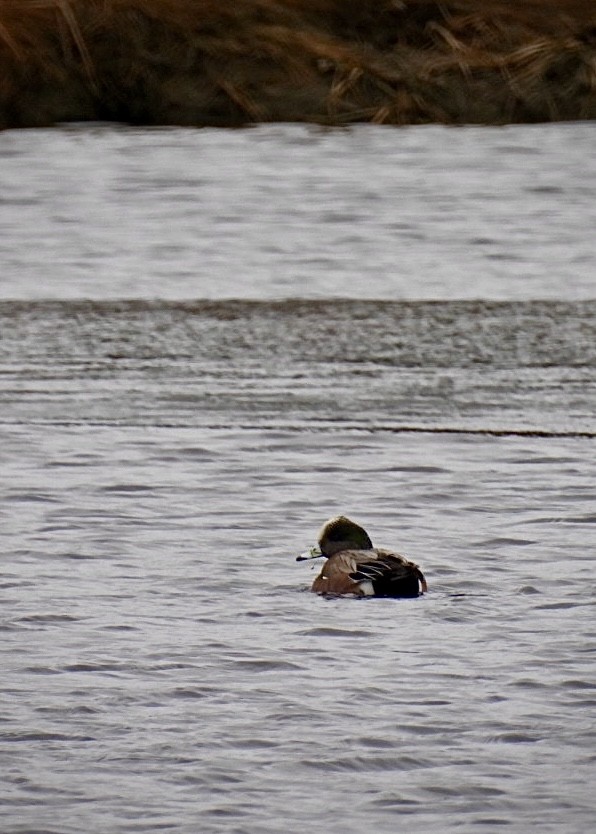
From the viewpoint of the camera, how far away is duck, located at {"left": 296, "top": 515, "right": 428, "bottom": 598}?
5867 mm

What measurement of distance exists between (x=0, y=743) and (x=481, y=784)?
107cm

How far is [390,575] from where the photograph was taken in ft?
19.2

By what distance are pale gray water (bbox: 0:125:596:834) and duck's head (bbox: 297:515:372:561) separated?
0.48ft

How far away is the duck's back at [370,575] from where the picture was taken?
5.86 meters

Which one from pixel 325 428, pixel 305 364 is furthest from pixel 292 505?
pixel 305 364

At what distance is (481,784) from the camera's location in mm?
4539

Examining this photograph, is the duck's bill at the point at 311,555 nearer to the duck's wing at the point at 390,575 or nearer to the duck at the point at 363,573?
the duck at the point at 363,573

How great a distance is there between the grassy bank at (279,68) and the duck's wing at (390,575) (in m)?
11.7

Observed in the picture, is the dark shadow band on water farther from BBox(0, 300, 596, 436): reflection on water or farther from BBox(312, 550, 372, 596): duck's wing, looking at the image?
BBox(312, 550, 372, 596): duck's wing

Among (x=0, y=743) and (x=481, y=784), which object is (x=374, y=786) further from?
(x=0, y=743)

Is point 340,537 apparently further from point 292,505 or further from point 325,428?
point 325,428

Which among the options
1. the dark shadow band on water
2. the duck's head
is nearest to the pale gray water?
the dark shadow band on water

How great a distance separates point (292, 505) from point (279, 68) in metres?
11.3

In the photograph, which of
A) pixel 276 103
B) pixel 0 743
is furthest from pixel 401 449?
pixel 276 103
